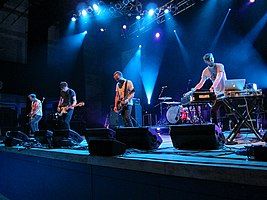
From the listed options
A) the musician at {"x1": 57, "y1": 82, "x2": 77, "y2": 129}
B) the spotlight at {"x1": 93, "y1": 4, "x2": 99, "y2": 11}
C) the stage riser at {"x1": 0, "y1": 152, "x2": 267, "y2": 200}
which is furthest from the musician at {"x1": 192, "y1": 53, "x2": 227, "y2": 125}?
A: the spotlight at {"x1": 93, "y1": 4, "x2": 99, "y2": 11}

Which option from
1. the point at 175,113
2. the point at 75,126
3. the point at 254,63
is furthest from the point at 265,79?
the point at 75,126

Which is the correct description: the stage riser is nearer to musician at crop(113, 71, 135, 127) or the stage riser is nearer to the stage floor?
the stage floor

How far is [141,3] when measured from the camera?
11.0 m

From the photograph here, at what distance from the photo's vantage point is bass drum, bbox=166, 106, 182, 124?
409 inches

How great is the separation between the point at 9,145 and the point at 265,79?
25.9ft

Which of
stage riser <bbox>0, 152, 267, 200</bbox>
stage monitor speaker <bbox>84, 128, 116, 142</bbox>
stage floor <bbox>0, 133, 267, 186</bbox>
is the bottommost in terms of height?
stage riser <bbox>0, 152, 267, 200</bbox>

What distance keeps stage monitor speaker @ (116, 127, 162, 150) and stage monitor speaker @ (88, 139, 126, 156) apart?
487mm

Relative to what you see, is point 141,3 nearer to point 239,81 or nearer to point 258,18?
point 258,18

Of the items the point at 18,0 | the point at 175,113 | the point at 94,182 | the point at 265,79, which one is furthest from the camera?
the point at 18,0

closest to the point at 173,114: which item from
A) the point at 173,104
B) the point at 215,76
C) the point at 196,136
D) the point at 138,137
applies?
the point at 173,104

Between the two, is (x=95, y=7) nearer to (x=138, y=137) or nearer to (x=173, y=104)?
(x=173, y=104)

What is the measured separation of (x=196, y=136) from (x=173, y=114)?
7.48 m

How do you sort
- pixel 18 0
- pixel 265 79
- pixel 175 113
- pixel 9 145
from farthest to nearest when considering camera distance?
1. pixel 18 0
2. pixel 175 113
3. pixel 265 79
4. pixel 9 145

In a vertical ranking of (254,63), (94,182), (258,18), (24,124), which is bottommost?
(94,182)
